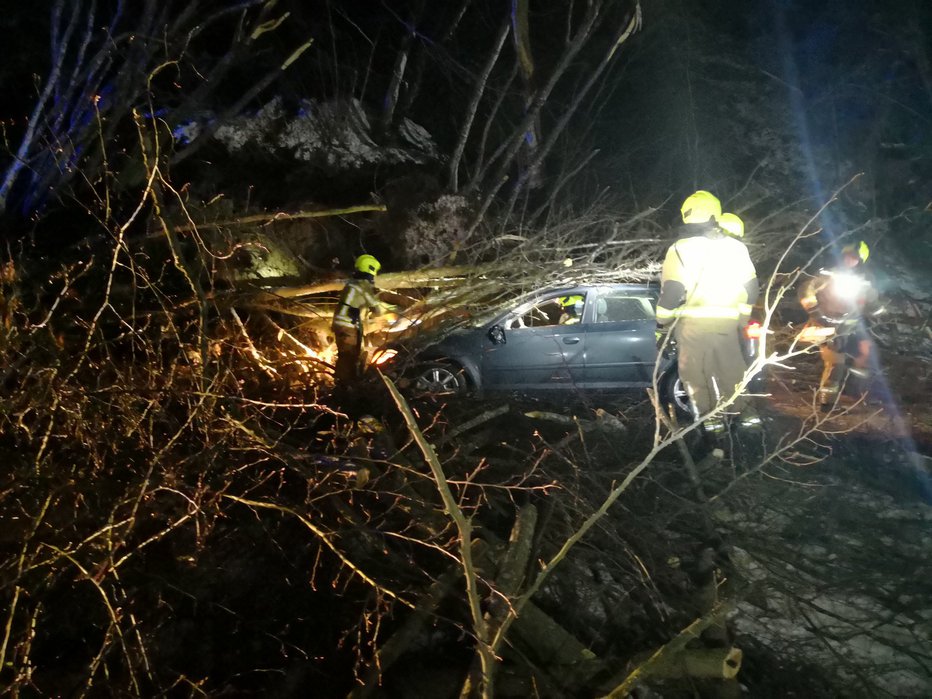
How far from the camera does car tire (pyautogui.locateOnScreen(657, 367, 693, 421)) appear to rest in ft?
18.4

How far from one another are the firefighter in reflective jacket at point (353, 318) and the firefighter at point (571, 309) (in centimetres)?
204

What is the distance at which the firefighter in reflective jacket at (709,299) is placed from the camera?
169 inches

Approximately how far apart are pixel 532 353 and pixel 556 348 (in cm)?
27

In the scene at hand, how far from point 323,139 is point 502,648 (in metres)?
9.14

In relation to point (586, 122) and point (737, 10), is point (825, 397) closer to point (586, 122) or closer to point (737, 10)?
point (586, 122)

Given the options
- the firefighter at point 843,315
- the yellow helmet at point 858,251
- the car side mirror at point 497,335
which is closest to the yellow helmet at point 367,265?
the car side mirror at point 497,335

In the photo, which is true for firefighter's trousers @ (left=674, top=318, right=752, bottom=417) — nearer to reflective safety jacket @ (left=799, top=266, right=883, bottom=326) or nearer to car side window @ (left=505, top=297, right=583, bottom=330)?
reflective safety jacket @ (left=799, top=266, right=883, bottom=326)

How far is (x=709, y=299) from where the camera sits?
441 cm

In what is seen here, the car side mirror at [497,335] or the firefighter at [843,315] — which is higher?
the firefighter at [843,315]

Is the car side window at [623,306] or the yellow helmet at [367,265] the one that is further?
the yellow helmet at [367,265]

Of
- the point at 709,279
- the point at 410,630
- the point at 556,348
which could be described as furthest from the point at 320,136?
the point at 410,630

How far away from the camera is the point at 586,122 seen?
1250cm

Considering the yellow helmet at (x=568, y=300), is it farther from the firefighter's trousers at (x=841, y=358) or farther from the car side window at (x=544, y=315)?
the firefighter's trousers at (x=841, y=358)

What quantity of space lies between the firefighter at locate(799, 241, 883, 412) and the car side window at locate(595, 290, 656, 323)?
1472mm
